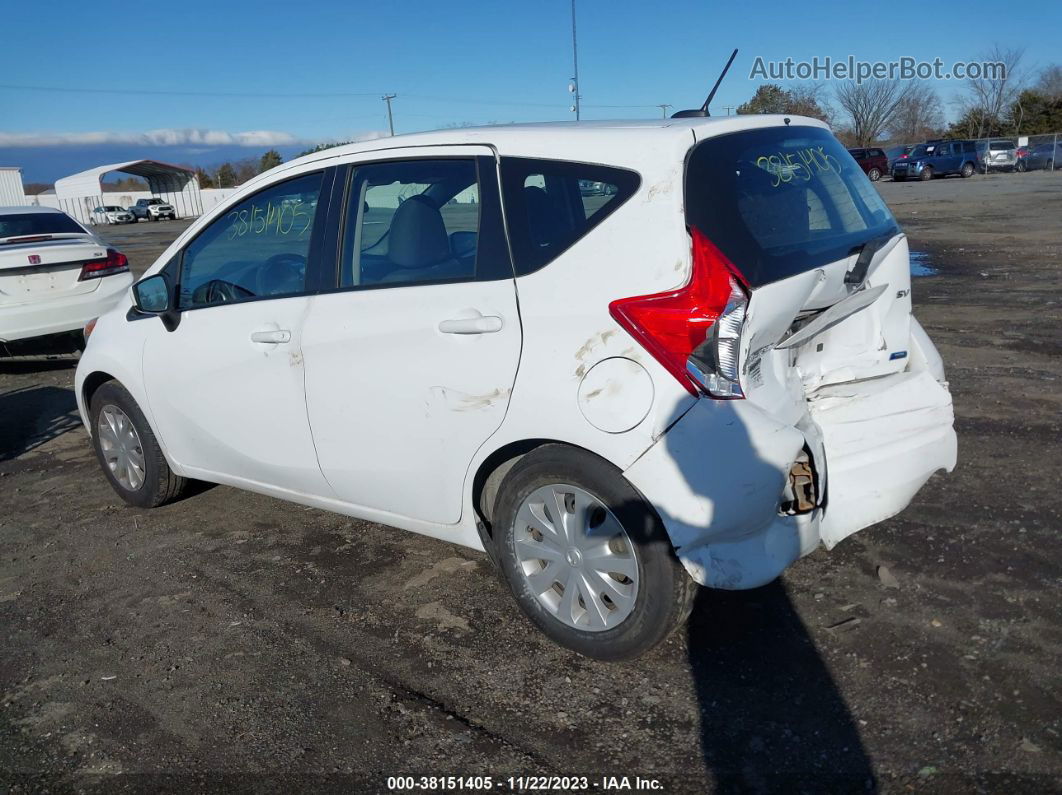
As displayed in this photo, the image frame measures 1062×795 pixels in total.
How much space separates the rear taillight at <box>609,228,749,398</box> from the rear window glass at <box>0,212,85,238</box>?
8.17m

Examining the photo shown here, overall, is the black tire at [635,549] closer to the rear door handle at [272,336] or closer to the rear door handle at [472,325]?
the rear door handle at [472,325]

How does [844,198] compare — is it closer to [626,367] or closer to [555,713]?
[626,367]

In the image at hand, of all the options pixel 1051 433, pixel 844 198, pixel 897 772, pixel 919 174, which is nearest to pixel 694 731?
pixel 897 772

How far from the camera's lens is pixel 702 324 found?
2.93 meters

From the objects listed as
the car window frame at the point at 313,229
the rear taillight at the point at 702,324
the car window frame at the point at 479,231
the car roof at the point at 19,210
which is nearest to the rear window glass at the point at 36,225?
the car roof at the point at 19,210

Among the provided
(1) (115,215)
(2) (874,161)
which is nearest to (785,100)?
(2) (874,161)

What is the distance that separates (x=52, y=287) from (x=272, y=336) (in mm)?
5598

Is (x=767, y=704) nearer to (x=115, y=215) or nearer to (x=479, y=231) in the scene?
(x=479, y=231)

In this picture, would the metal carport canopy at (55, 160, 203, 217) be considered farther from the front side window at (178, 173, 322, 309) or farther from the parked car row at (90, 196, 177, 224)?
the front side window at (178, 173, 322, 309)

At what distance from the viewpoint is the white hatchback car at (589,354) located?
2.99 metres

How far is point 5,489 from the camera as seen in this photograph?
19.0 ft

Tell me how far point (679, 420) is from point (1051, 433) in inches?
141

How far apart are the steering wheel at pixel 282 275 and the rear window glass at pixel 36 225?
6.06m

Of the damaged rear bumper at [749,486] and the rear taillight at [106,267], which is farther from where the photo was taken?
the rear taillight at [106,267]
